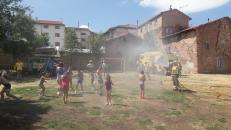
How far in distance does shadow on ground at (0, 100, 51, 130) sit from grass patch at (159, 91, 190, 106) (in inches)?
330

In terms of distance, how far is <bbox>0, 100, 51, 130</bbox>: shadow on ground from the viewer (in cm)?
1664

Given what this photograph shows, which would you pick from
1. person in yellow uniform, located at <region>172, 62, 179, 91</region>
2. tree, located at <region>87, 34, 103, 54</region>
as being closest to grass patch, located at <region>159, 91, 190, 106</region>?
person in yellow uniform, located at <region>172, 62, 179, 91</region>

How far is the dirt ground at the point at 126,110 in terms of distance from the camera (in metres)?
17.7

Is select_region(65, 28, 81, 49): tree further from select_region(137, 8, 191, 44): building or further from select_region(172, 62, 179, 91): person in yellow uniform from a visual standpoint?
select_region(172, 62, 179, 91): person in yellow uniform

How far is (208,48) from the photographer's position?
1754 inches

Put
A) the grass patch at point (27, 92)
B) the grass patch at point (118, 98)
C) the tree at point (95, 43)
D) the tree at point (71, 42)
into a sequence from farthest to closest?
the tree at point (71, 42)
the tree at point (95, 43)
the grass patch at point (27, 92)
the grass patch at point (118, 98)

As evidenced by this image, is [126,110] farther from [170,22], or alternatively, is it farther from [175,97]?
[170,22]

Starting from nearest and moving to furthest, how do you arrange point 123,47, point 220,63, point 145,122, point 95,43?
point 145,122
point 220,63
point 123,47
point 95,43

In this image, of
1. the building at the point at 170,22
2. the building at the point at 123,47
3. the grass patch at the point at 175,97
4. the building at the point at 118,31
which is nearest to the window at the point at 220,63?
the building at the point at 123,47

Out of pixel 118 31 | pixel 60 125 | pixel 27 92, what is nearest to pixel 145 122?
pixel 60 125

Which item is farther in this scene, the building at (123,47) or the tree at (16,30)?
the building at (123,47)

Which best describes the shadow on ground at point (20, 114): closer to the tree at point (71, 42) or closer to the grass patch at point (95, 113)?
the grass patch at point (95, 113)

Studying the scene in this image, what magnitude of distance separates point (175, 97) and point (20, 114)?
36.0ft

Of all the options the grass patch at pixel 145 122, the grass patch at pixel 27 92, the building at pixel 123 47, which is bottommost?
the grass patch at pixel 145 122
